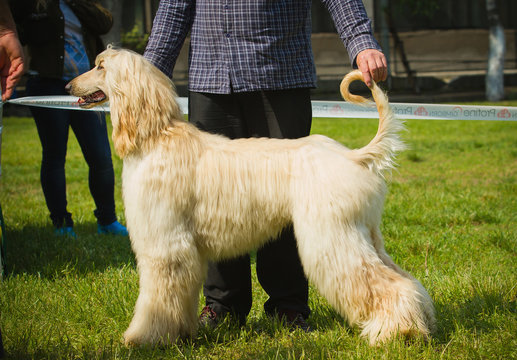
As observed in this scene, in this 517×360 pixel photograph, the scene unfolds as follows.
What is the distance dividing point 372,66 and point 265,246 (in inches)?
48.6

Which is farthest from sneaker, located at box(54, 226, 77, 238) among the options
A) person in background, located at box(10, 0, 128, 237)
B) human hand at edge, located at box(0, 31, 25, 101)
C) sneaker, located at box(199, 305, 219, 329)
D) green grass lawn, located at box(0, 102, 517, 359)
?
sneaker, located at box(199, 305, 219, 329)

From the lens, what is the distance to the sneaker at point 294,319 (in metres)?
3.23

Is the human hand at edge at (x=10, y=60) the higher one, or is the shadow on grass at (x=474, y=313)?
the human hand at edge at (x=10, y=60)

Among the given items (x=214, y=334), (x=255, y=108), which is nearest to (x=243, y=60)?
(x=255, y=108)

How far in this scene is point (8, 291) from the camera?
12.4ft

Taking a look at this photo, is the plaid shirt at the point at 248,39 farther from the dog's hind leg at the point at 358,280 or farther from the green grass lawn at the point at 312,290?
the green grass lawn at the point at 312,290

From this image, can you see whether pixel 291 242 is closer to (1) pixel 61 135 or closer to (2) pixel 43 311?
(2) pixel 43 311

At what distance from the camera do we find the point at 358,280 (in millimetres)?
2750

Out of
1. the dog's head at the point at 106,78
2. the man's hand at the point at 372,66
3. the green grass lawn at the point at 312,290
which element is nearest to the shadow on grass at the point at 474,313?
the green grass lawn at the point at 312,290

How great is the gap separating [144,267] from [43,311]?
106 cm

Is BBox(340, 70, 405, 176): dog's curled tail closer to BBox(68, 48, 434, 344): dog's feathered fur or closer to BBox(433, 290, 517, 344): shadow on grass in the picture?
BBox(68, 48, 434, 344): dog's feathered fur

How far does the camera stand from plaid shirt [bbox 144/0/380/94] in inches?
121

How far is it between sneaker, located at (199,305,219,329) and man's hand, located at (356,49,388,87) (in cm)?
165

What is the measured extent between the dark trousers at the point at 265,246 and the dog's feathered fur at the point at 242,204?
345 millimetres
